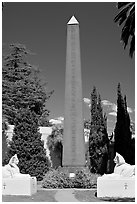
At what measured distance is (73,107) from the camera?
14133mm

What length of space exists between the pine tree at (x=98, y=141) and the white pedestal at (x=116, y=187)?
7938 mm

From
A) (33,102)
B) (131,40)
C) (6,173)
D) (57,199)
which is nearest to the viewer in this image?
(57,199)

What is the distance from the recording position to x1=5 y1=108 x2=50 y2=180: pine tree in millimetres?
16166

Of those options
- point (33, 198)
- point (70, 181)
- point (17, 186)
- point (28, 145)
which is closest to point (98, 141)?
point (28, 145)

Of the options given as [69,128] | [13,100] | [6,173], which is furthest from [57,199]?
[13,100]

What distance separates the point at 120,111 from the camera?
19.7 meters

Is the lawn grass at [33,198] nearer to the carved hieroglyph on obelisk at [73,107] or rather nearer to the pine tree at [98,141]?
the carved hieroglyph on obelisk at [73,107]

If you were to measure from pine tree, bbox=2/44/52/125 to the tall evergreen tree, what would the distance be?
5358 mm

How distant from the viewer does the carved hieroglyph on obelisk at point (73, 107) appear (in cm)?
1402

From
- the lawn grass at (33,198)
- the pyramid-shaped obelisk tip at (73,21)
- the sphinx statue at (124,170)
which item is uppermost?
the pyramid-shaped obelisk tip at (73,21)

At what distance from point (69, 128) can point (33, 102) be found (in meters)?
9.03

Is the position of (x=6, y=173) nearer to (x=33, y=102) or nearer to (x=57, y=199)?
(x=57, y=199)

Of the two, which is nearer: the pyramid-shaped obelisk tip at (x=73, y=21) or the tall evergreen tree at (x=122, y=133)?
the pyramid-shaped obelisk tip at (x=73, y=21)

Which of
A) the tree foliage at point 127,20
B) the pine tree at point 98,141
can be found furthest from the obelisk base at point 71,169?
the tree foliage at point 127,20
